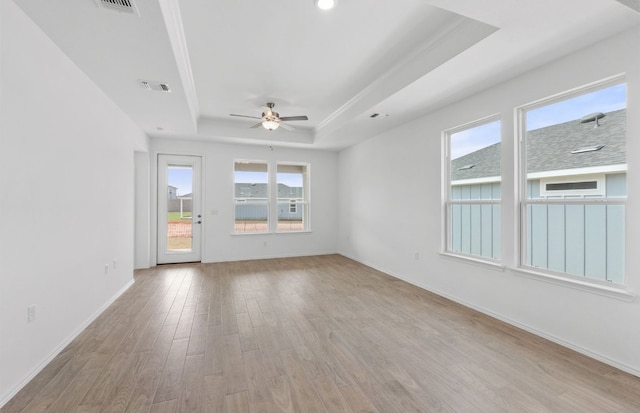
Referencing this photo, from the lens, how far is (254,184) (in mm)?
6715

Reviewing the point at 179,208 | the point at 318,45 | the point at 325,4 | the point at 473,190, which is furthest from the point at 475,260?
the point at 179,208

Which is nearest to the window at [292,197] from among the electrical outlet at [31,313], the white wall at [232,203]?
the white wall at [232,203]

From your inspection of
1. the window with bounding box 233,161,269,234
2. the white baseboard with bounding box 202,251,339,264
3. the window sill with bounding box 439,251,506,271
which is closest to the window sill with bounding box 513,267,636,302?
the window sill with bounding box 439,251,506,271

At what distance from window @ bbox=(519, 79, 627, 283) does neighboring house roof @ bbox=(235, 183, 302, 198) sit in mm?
5012

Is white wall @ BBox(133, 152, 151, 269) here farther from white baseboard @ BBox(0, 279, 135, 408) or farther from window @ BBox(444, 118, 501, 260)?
window @ BBox(444, 118, 501, 260)

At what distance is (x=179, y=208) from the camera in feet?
19.9

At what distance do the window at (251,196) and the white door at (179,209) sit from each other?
0.84 metres

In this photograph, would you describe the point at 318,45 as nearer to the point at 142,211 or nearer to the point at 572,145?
the point at 572,145

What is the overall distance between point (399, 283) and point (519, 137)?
2.73 metres

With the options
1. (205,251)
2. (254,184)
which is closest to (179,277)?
(205,251)

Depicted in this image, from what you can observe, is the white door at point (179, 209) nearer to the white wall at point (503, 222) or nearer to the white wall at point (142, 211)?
the white wall at point (142, 211)

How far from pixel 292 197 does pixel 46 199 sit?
16.5ft

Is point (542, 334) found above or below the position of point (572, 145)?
below

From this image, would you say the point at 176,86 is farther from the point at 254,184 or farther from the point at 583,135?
the point at 583,135
